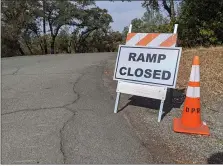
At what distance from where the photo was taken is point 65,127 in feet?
15.2

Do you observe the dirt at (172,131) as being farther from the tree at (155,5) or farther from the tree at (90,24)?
the tree at (90,24)

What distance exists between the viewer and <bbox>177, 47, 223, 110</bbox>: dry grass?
6441mm

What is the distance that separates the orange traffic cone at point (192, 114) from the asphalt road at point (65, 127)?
0.78m

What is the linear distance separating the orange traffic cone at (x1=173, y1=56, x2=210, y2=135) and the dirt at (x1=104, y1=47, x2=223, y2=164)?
0.38 feet

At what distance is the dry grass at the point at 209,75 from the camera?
6.44 m

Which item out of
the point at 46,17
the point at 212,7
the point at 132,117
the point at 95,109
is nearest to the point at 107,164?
the point at 132,117

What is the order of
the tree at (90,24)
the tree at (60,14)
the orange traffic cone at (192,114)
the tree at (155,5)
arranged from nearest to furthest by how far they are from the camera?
the orange traffic cone at (192,114) < the tree at (155,5) < the tree at (60,14) < the tree at (90,24)

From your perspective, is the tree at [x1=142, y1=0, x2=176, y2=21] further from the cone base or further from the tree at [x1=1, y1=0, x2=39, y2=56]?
the cone base

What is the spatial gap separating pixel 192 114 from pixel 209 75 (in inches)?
149

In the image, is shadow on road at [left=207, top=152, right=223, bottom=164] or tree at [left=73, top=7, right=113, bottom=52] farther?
tree at [left=73, top=7, right=113, bottom=52]

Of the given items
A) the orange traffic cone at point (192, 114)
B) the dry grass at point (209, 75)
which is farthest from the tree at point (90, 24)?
the orange traffic cone at point (192, 114)

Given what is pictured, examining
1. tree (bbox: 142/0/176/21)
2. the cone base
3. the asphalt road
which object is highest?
tree (bbox: 142/0/176/21)

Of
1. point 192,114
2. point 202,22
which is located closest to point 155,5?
point 202,22

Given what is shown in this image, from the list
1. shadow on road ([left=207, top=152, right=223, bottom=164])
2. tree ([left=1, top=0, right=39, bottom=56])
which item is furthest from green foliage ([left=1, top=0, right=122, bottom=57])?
shadow on road ([left=207, top=152, right=223, bottom=164])
